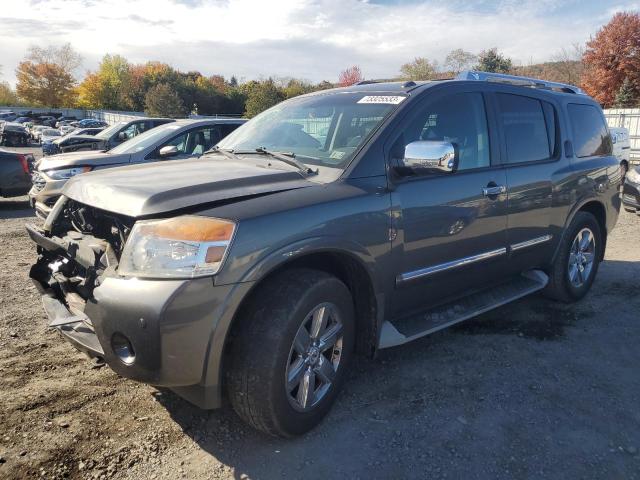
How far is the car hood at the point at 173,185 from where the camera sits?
256 cm

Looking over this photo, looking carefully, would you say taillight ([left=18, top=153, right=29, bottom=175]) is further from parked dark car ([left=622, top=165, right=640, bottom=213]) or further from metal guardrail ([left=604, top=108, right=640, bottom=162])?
metal guardrail ([left=604, top=108, right=640, bottom=162])

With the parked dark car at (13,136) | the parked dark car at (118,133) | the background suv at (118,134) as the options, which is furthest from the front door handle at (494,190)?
the parked dark car at (13,136)

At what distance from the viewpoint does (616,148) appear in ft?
43.3

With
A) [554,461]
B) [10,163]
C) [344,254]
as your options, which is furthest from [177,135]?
[554,461]

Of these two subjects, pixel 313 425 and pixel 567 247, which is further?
pixel 567 247

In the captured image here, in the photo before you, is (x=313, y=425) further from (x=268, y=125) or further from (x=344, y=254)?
(x=268, y=125)

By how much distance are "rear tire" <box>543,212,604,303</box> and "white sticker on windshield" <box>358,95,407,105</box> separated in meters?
2.32

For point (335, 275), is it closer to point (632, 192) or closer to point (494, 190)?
point (494, 190)

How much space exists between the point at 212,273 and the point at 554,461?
198 cm

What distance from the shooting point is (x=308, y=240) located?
→ 2.68 meters

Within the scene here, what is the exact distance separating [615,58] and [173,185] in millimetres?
37455

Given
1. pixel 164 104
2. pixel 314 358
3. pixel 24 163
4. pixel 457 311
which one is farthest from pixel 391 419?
pixel 164 104

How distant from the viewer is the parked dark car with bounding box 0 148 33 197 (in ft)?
32.9

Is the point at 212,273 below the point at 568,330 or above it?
above
